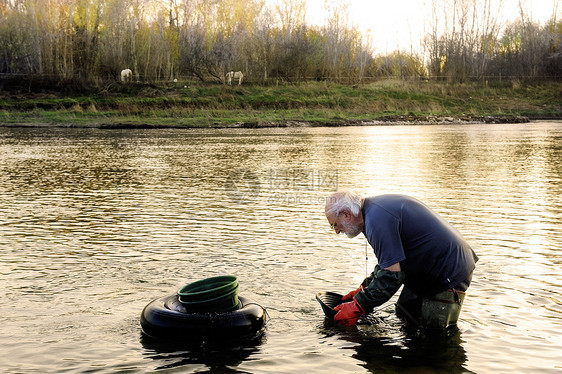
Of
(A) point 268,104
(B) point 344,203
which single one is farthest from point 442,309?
(A) point 268,104

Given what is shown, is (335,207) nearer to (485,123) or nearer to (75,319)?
(75,319)

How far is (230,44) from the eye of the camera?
207ft

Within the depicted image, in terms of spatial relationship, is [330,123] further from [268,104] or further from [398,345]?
[398,345]

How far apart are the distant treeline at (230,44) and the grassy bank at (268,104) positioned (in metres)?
3.46

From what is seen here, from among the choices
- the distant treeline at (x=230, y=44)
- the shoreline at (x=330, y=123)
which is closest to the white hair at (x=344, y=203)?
the shoreline at (x=330, y=123)

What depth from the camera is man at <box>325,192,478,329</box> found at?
6.51m

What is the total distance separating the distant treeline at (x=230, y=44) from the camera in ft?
189

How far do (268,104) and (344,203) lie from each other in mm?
49475

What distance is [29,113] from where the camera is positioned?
50688 mm

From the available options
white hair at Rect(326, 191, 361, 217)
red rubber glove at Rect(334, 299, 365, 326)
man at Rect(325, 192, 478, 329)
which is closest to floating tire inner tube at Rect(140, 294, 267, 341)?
red rubber glove at Rect(334, 299, 365, 326)

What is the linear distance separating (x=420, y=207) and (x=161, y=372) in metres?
2.93

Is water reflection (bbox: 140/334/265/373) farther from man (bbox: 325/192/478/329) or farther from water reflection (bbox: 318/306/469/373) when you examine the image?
man (bbox: 325/192/478/329)

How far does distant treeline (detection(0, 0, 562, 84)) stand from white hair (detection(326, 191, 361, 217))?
52.2m

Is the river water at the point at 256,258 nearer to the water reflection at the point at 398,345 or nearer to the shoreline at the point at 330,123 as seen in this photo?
the water reflection at the point at 398,345
